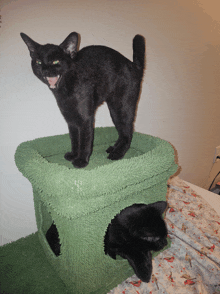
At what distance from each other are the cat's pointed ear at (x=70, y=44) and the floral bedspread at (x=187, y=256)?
0.78m

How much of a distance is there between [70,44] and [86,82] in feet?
0.35

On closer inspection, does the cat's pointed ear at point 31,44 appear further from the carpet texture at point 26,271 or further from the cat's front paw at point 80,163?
the carpet texture at point 26,271

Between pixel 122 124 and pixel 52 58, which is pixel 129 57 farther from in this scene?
pixel 52 58

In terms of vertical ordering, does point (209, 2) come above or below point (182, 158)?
above

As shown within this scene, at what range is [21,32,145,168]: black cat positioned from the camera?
478 millimetres

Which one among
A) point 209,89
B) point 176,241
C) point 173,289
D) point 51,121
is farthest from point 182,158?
point 51,121

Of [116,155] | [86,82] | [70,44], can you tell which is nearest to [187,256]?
[116,155]

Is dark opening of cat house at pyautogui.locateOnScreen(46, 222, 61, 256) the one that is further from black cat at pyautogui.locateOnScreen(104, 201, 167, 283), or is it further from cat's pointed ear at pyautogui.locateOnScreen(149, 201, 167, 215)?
cat's pointed ear at pyautogui.locateOnScreen(149, 201, 167, 215)

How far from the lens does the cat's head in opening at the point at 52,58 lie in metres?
0.47

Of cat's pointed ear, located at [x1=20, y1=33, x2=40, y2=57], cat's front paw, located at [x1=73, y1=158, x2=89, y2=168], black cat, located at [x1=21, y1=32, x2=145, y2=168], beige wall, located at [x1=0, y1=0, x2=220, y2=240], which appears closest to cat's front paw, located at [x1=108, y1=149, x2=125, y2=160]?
black cat, located at [x1=21, y1=32, x2=145, y2=168]

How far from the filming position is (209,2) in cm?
110

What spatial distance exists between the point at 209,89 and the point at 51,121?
128 cm

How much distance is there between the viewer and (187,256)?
723mm

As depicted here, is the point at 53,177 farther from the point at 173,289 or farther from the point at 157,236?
the point at 173,289
